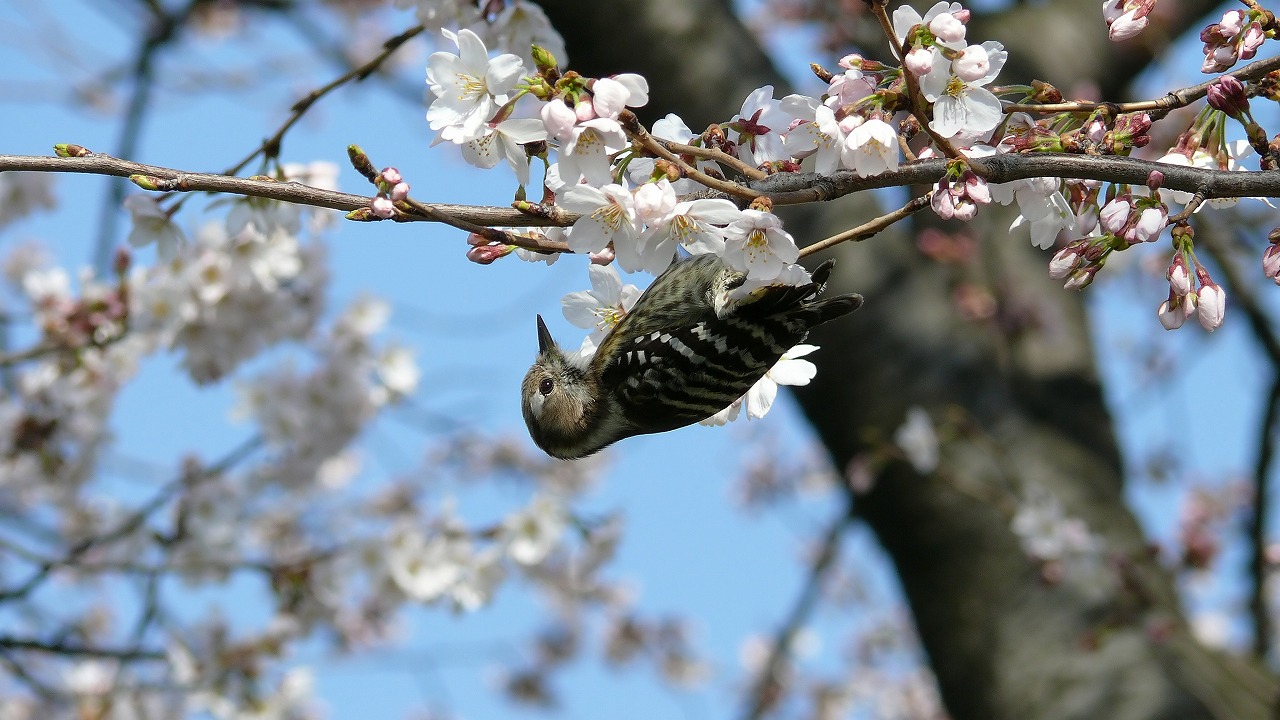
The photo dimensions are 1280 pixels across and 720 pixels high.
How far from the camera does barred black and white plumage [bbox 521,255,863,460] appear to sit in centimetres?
201

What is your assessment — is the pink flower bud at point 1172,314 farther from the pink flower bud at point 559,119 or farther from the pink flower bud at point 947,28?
the pink flower bud at point 559,119

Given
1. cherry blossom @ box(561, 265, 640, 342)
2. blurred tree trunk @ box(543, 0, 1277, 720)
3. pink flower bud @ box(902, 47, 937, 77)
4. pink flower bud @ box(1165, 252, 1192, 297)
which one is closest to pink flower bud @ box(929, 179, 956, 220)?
pink flower bud @ box(902, 47, 937, 77)

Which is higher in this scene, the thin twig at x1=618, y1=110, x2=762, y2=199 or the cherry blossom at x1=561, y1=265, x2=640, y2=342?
the cherry blossom at x1=561, y1=265, x2=640, y2=342

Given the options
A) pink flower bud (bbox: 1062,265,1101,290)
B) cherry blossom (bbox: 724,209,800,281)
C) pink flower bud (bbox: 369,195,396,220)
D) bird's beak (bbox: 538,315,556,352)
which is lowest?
pink flower bud (bbox: 369,195,396,220)

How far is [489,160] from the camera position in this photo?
1.56 meters

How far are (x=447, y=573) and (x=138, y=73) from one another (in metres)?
2.51

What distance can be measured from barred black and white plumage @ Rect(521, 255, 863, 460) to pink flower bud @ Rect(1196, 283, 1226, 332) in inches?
20.7

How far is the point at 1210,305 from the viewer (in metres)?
1.54

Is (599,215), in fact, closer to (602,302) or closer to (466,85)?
(466,85)

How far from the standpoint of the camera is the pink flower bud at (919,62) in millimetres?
1382

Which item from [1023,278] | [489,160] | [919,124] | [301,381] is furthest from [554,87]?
[1023,278]

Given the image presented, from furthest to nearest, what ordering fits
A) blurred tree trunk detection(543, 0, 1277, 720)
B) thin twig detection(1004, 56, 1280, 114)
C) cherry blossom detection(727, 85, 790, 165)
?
blurred tree trunk detection(543, 0, 1277, 720) → cherry blossom detection(727, 85, 790, 165) → thin twig detection(1004, 56, 1280, 114)

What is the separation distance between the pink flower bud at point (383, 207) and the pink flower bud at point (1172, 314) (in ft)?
3.29

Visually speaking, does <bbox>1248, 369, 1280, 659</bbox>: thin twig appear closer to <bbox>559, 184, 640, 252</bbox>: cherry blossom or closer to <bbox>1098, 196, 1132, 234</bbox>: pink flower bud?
<bbox>1098, 196, 1132, 234</bbox>: pink flower bud
